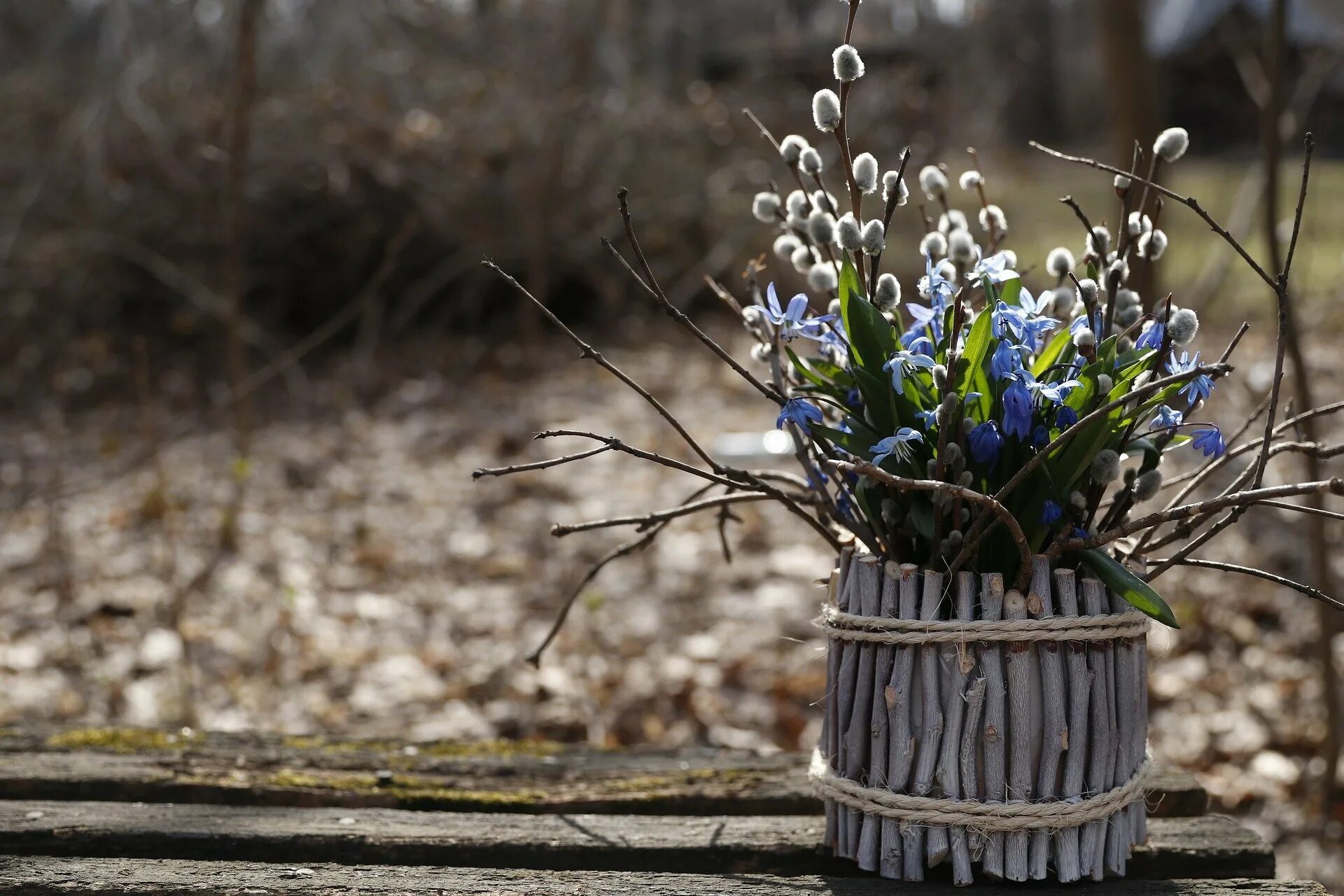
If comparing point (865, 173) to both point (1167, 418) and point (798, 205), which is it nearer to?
point (798, 205)

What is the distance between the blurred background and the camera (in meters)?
3.42

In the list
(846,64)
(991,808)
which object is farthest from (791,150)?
(991,808)

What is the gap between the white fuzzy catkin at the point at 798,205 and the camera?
4.49 ft

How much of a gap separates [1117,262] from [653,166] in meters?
6.27

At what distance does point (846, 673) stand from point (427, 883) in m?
0.49

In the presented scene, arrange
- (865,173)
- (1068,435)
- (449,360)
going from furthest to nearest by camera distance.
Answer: (449,360) < (865,173) < (1068,435)

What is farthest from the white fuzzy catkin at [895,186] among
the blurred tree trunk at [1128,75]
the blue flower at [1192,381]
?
the blurred tree trunk at [1128,75]

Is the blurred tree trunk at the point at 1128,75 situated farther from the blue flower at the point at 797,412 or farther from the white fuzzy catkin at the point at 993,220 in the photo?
the blue flower at the point at 797,412

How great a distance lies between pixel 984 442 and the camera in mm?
1186

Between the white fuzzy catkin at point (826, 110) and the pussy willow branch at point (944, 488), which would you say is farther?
the white fuzzy catkin at point (826, 110)

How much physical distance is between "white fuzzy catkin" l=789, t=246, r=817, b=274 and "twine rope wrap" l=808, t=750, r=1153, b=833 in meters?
0.59

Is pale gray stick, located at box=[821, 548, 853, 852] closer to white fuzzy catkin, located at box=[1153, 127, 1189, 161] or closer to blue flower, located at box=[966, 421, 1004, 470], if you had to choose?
blue flower, located at box=[966, 421, 1004, 470]

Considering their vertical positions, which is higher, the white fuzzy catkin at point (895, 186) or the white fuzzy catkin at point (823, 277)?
the white fuzzy catkin at point (895, 186)

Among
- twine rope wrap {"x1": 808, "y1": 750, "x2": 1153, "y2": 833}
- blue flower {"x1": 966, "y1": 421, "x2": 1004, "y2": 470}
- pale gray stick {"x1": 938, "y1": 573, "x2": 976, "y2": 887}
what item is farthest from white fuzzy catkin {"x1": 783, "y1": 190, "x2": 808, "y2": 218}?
twine rope wrap {"x1": 808, "y1": 750, "x2": 1153, "y2": 833}
